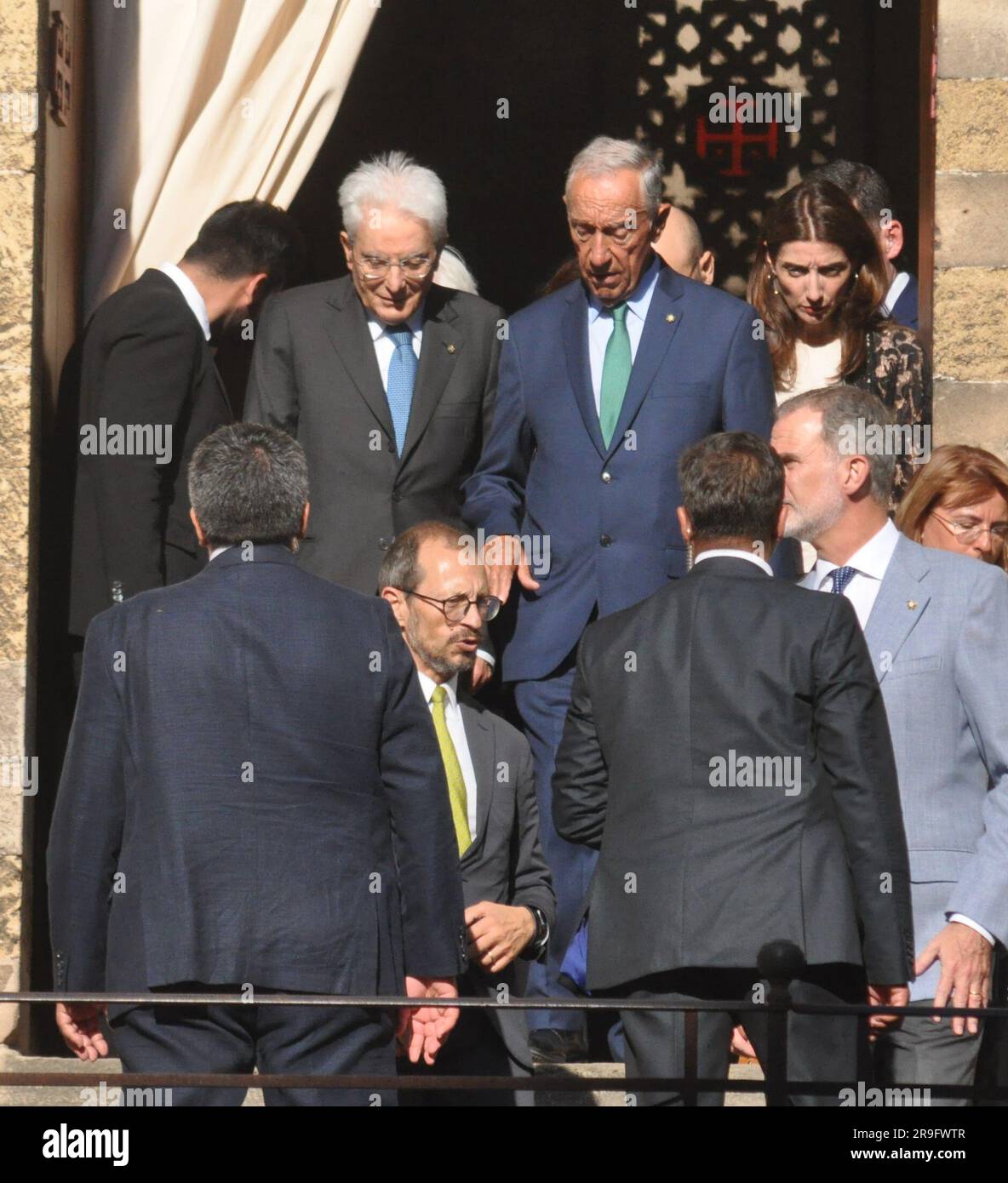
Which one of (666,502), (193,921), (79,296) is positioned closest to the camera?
(193,921)

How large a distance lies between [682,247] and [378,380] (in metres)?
1.29

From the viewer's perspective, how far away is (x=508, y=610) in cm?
624

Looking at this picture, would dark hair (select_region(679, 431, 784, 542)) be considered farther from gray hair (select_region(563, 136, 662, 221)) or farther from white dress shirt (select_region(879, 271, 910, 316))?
white dress shirt (select_region(879, 271, 910, 316))

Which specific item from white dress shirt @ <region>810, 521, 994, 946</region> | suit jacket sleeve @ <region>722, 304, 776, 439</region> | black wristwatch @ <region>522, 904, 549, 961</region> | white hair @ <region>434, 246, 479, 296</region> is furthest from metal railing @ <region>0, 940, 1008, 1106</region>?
white hair @ <region>434, 246, 479, 296</region>

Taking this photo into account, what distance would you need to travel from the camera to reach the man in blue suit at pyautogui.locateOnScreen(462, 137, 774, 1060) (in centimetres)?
607

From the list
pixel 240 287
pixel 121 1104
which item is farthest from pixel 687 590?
pixel 240 287

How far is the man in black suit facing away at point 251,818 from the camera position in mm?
4320

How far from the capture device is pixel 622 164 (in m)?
6.11

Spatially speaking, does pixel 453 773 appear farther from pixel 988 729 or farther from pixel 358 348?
pixel 358 348

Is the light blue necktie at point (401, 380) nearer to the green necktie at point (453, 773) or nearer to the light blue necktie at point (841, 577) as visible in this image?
the green necktie at point (453, 773)

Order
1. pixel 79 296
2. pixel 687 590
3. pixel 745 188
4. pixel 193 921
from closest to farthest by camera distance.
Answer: pixel 193 921 < pixel 687 590 < pixel 79 296 < pixel 745 188
